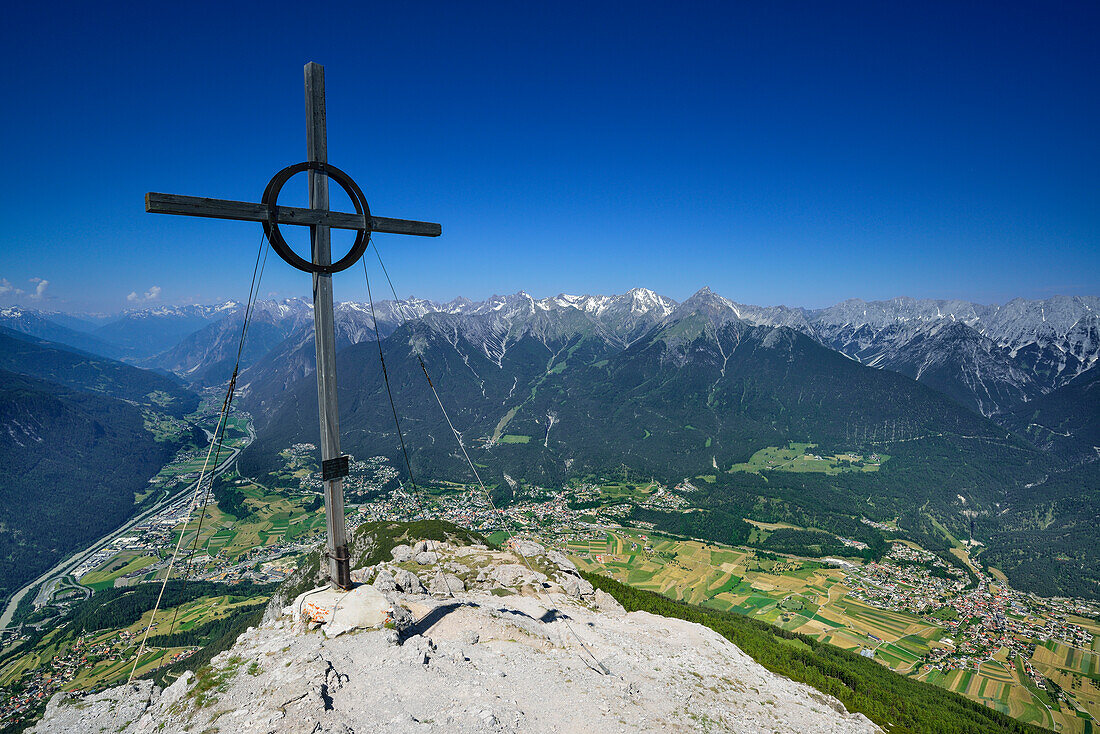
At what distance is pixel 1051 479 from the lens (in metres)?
160

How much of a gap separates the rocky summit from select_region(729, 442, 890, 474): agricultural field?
550ft

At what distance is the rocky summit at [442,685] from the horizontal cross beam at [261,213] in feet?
37.2

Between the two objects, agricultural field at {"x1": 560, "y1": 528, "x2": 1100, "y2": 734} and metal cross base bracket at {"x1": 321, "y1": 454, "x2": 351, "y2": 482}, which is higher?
metal cross base bracket at {"x1": 321, "y1": 454, "x2": 351, "y2": 482}

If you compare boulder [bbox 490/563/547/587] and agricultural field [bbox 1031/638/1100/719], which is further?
agricultural field [bbox 1031/638/1100/719]

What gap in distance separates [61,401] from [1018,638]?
314698mm

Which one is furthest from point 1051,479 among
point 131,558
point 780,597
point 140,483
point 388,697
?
point 140,483

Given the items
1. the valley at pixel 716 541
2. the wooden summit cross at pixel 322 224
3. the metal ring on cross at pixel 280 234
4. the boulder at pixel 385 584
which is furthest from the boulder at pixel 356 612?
the valley at pixel 716 541

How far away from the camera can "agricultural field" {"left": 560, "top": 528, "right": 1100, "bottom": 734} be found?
60.3m

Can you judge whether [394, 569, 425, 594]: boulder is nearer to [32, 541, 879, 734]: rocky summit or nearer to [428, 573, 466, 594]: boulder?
[428, 573, 466, 594]: boulder

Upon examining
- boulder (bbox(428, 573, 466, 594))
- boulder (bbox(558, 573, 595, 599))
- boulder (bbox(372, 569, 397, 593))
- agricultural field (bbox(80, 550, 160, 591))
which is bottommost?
agricultural field (bbox(80, 550, 160, 591))

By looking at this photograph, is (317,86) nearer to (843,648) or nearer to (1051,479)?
(843,648)

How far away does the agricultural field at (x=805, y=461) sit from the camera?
17362 centimetres

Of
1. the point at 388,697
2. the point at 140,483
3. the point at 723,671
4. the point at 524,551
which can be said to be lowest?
the point at 140,483

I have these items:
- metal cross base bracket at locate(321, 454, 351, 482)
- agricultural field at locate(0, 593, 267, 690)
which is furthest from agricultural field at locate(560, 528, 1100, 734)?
metal cross base bracket at locate(321, 454, 351, 482)
